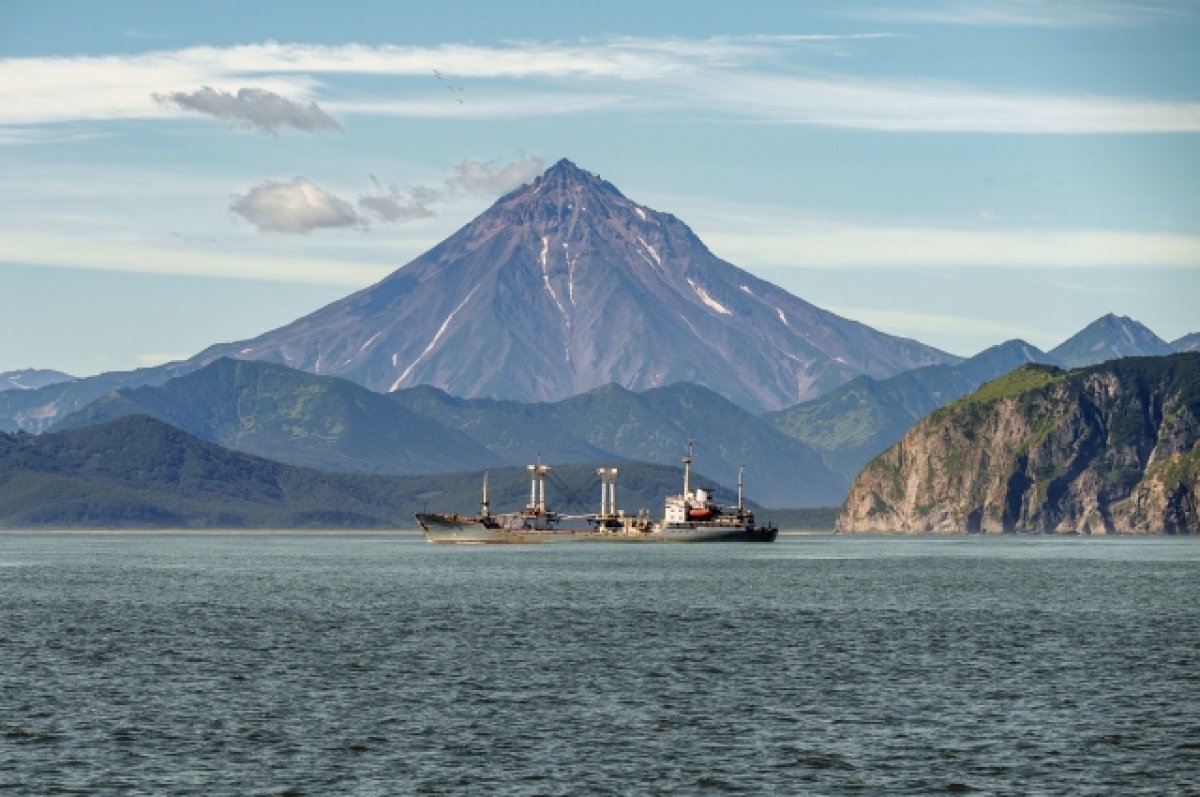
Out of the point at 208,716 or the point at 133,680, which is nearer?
the point at 208,716

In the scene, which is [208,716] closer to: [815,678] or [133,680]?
[133,680]

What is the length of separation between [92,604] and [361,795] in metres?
121

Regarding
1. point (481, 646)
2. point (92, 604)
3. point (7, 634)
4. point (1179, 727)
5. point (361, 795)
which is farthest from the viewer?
point (92, 604)

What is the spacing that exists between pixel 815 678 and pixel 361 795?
42.5 metres

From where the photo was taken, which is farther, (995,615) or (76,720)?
(995,615)

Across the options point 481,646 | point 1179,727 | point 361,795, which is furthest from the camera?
point 481,646

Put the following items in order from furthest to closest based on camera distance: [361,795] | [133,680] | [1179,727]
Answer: [133,680] < [1179,727] < [361,795]

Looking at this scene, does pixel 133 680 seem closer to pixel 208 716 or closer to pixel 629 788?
pixel 208 716

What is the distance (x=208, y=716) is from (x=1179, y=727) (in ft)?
149

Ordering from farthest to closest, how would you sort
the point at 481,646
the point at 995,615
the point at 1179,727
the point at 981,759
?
the point at 995,615
the point at 481,646
the point at 1179,727
the point at 981,759

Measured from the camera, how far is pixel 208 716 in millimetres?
92375

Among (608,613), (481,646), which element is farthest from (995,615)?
(481,646)

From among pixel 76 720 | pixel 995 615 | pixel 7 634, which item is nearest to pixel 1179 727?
pixel 76 720

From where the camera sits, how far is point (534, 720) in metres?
91.7
